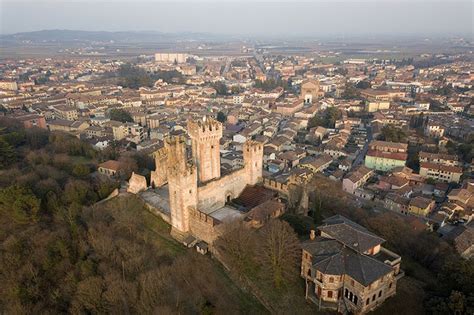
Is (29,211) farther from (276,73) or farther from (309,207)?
(276,73)

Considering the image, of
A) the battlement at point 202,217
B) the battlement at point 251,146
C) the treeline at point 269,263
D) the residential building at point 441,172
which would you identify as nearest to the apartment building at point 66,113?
the battlement at point 251,146

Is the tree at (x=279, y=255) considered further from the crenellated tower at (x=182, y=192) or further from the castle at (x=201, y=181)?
the crenellated tower at (x=182, y=192)

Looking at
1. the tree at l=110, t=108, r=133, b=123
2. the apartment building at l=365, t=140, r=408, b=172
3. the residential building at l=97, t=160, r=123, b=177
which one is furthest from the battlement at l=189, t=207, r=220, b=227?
the tree at l=110, t=108, r=133, b=123

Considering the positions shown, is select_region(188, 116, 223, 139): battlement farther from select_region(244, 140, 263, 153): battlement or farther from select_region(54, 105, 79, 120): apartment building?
select_region(54, 105, 79, 120): apartment building

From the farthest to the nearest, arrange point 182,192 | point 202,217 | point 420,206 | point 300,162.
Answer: point 300,162, point 420,206, point 182,192, point 202,217

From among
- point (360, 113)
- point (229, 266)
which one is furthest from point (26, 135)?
point (360, 113)

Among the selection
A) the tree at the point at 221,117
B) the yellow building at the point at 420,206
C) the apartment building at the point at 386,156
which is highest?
the tree at the point at 221,117

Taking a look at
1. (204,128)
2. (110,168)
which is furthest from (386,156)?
(110,168)

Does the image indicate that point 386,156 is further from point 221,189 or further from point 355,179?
point 221,189
